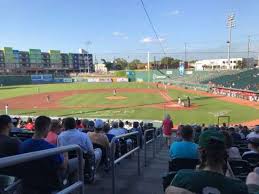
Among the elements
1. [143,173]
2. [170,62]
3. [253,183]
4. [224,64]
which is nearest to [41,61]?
[170,62]

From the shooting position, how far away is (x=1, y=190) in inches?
132

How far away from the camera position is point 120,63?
17525 cm

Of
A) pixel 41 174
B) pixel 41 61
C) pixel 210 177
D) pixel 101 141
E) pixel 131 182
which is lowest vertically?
pixel 131 182

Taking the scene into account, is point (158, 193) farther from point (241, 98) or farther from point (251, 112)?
point (241, 98)

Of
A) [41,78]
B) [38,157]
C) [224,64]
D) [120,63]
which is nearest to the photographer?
[38,157]

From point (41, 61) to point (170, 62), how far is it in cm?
5169

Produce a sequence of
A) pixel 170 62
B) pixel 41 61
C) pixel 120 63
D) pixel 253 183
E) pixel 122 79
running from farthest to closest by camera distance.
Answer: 1. pixel 120 63
2. pixel 41 61
3. pixel 170 62
4. pixel 122 79
5. pixel 253 183

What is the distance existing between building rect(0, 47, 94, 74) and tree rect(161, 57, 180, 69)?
31.3 metres

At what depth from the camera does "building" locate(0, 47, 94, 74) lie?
449 ft

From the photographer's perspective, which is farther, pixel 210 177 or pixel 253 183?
pixel 253 183

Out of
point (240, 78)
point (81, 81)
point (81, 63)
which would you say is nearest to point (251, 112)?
point (240, 78)

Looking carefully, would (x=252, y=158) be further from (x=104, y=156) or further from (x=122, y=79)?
(x=122, y=79)

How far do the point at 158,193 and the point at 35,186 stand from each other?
8.96ft

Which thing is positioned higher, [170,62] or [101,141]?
[170,62]
